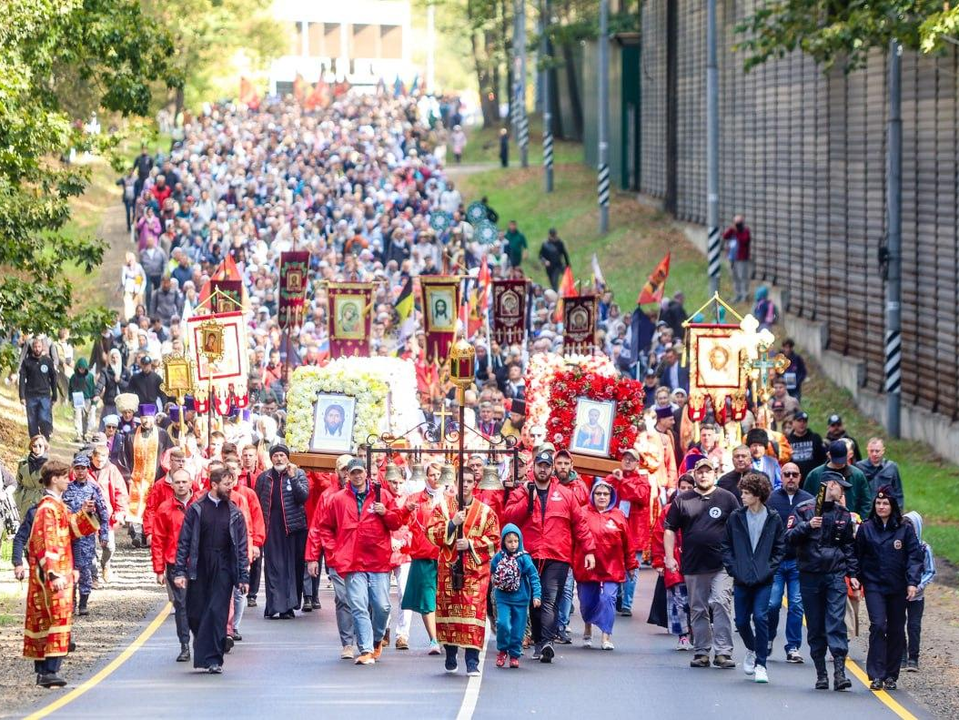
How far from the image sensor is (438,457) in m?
22.0

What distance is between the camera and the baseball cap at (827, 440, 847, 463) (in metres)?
19.8

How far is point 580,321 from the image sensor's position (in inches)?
1211

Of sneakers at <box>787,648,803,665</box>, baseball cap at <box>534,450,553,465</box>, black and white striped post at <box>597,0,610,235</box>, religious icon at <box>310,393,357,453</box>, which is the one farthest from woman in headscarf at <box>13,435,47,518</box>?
black and white striped post at <box>597,0,610,235</box>

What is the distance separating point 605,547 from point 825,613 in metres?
2.35

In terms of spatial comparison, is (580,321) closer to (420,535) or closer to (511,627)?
(420,535)

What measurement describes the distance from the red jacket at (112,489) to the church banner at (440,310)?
8922 millimetres

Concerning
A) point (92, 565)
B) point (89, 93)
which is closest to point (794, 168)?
point (89, 93)

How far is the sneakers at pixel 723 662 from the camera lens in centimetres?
1828

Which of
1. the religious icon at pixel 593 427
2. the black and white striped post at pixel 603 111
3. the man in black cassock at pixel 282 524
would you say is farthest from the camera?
the black and white striped post at pixel 603 111

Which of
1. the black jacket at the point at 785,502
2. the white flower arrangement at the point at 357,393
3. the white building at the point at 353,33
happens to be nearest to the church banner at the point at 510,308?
the white flower arrangement at the point at 357,393

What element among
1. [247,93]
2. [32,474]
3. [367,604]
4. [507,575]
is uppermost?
[247,93]

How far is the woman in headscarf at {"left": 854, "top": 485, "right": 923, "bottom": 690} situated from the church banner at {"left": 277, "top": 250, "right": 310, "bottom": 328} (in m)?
15.2

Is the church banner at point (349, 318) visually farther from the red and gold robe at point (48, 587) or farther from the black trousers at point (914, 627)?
the red and gold robe at point (48, 587)

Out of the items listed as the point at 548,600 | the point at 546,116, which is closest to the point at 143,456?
the point at 548,600
